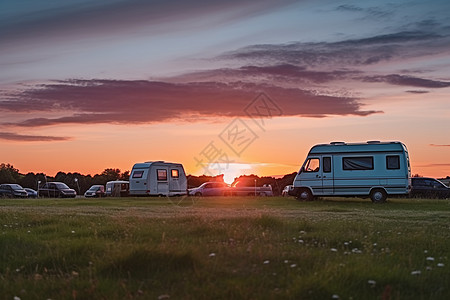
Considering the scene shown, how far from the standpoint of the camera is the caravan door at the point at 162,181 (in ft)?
154

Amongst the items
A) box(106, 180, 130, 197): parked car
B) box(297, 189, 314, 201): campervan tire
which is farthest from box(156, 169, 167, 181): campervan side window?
box(297, 189, 314, 201): campervan tire

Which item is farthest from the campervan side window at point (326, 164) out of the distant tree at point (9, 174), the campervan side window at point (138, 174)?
the distant tree at point (9, 174)

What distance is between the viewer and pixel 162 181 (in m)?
47.5

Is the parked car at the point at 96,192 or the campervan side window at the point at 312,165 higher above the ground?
the campervan side window at the point at 312,165

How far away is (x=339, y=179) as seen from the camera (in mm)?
34062

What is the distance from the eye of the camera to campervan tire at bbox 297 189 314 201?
3503 cm

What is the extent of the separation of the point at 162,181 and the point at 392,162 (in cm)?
2055

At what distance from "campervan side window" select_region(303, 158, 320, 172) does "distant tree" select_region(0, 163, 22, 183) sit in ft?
168

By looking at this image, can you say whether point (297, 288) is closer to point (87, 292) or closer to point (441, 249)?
point (87, 292)

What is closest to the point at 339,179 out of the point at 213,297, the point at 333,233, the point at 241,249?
the point at 333,233

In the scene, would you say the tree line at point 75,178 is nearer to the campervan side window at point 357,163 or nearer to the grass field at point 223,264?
the campervan side window at point 357,163

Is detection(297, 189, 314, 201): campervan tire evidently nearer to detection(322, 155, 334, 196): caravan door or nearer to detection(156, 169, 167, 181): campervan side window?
detection(322, 155, 334, 196): caravan door

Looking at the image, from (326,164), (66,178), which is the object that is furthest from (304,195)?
(66,178)

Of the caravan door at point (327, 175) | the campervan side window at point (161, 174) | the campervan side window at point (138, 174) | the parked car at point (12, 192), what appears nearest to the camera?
the caravan door at point (327, 175)
